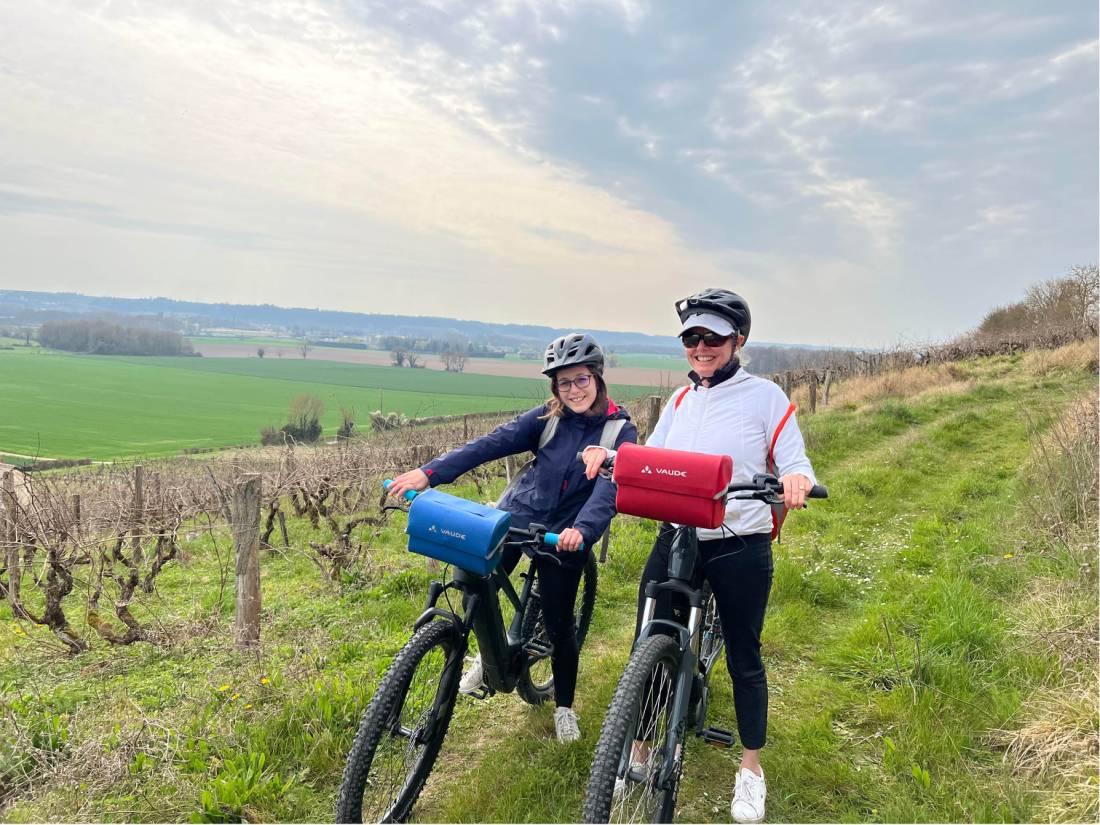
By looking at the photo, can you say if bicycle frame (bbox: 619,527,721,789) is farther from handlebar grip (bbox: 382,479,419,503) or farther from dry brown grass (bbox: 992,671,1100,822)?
dry brown grass (bbox: 992,671,1100,822)

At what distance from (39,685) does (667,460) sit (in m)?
5.01

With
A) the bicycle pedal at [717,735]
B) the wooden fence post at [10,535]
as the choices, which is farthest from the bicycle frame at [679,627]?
the wooden fence post at [10,535]

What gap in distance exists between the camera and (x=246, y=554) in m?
4.66

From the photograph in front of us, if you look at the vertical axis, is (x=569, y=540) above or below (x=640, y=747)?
above

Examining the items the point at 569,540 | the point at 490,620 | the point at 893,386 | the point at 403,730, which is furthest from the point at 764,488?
the point at 893,386

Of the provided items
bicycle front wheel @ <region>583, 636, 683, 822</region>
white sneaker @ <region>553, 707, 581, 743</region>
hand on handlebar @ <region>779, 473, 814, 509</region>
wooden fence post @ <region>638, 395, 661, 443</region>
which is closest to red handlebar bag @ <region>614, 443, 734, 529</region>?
hand on handlebar @ <region>779, 473, 814, 509</region>

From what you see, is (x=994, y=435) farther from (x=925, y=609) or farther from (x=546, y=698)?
(x=546, y=698)

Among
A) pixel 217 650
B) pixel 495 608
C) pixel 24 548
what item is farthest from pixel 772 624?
pixel 24 548

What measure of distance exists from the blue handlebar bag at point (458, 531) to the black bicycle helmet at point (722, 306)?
1.16 metres

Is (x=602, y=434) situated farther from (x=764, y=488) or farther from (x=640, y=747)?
(x=640, y=747)

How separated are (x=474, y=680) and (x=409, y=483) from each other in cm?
126

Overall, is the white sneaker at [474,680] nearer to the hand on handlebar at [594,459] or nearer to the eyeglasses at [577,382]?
the hand on handlebar at [594,459]

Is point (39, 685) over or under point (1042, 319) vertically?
under

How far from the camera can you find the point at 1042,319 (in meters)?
30.2
